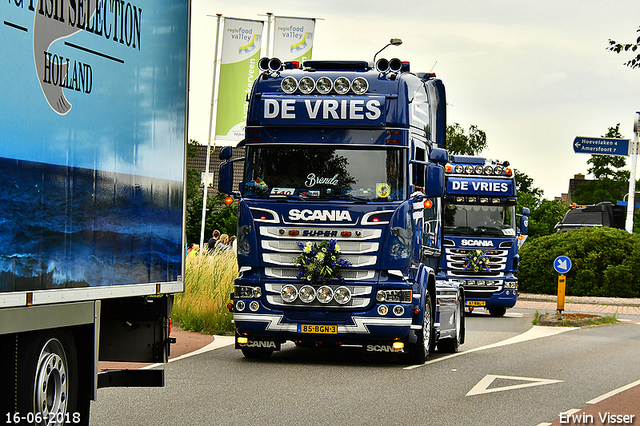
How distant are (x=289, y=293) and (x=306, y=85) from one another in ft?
8.98

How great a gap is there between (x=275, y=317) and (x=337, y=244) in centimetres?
125

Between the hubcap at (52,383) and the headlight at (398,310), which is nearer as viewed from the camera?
the hubcap at (52,383)

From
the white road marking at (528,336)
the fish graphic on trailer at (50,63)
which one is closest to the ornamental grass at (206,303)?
the white road marking at (528,336)

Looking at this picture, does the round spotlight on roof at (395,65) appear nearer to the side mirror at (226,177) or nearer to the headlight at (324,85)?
the headlight at (324,85)

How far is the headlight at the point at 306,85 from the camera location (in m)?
13.2

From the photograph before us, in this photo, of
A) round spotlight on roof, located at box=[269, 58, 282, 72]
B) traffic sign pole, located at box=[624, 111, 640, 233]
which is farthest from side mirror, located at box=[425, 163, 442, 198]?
traffic sign pole, located at box=[624, 111, 640, 233]

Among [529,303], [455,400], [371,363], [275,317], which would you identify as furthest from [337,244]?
[529,303]

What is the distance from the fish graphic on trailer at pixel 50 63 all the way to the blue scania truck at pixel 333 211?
633 cm

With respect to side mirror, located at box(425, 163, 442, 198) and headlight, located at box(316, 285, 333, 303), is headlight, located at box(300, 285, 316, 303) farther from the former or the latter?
side mirror, located at box(425, 163, 442, 198)

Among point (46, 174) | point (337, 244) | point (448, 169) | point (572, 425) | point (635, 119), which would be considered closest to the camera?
point (46, 174)

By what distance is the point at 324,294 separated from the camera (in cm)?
1272

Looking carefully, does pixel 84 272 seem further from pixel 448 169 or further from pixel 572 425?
pixel 448 169

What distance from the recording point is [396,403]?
9.94 m

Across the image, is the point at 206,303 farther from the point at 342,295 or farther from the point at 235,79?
the point at 235,79
